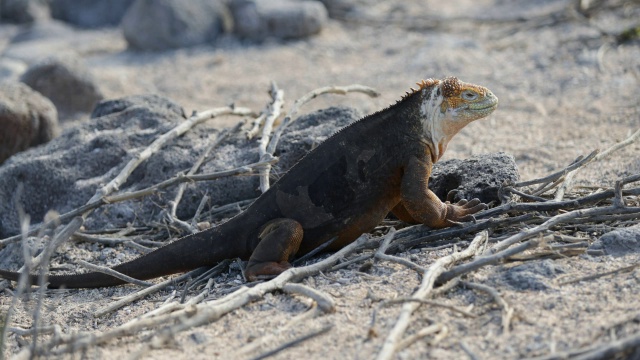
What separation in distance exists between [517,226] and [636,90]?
4596 mm

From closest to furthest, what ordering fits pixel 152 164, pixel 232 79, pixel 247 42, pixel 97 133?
pixel 152 164 < pixel 97 133 < pixel 232 79 < pixel 247 42

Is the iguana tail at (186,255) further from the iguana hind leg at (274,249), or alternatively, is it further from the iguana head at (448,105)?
the iguana head at (448,105)

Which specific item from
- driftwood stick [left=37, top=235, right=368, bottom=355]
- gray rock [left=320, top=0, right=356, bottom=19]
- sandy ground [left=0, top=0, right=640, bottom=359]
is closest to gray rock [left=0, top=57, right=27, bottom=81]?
sandy ground [left=0, top=0, right=640, bottom=359]

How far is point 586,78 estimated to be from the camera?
30.3ft

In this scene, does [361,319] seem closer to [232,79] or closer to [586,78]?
[586,78]

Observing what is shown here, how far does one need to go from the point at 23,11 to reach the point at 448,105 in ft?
41.2

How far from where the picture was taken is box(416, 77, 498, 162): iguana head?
15.2 feet

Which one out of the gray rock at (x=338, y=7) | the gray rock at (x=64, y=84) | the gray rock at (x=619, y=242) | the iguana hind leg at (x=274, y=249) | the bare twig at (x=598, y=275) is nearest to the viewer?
the bare twig at (x=598, y=275)

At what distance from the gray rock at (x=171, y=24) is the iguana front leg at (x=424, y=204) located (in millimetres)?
8616

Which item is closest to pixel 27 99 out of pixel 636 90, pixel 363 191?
pixel 363 191

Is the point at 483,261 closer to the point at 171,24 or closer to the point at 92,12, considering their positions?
the point at 171,24

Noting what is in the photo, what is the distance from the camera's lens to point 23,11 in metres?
15.4

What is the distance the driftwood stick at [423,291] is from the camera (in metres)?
3.38

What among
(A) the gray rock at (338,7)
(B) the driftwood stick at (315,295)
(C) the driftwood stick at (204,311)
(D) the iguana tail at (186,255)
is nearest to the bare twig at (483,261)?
(B) the driftwood stick at (315,295)
